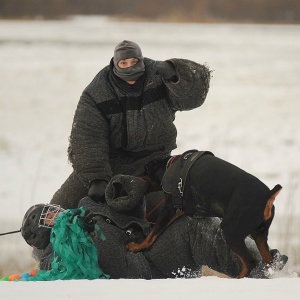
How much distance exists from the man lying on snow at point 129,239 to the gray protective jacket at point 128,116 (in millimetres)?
234

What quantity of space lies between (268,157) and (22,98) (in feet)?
11.9

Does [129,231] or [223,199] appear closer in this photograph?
[223,199]

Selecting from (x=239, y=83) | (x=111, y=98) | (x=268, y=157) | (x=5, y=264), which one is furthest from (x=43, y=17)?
(x=111, y=98)

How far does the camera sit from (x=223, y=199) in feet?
11.8

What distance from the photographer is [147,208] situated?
4.39 metres

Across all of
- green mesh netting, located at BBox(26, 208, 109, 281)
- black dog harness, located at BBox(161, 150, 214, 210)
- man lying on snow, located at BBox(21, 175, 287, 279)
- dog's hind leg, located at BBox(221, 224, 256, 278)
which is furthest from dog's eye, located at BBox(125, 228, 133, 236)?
dog's hind leg, located at BBox(221, 224, 256, 278)

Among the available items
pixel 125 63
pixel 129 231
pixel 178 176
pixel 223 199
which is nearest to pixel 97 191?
pixel 129 231

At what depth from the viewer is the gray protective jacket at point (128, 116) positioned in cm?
424

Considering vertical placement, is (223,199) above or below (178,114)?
above

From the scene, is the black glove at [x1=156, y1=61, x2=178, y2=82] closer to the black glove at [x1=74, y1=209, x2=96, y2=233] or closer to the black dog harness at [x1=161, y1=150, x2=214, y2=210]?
the black dog harness at [x1=161, y1=150, x2=214, y2=210]

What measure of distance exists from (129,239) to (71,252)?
0.36 meters

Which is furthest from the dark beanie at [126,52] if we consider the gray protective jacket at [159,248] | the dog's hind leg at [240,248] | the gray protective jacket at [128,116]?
the dog's hind leg at [240,248]

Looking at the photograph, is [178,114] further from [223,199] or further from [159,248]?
[223,199]

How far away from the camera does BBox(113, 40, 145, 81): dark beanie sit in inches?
167
